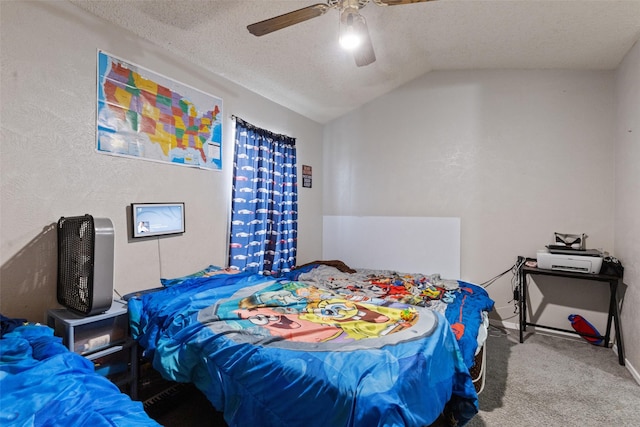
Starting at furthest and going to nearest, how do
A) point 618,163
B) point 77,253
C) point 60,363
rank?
point 618,163
point 77,253
point 60,363

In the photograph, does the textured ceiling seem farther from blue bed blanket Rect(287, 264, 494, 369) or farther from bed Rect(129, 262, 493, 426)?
blue bed blanket Rect(287, 264, 494, 369)

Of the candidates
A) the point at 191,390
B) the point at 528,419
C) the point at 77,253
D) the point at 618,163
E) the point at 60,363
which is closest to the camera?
the point at 60,363

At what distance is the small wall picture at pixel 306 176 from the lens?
3928 millimetres

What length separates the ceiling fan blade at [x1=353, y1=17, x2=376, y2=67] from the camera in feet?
5.47

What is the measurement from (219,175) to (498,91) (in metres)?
3.04

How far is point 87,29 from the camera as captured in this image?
1.92 metres

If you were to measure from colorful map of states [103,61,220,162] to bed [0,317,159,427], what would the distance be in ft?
4.90

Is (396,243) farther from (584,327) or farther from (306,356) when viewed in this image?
(306,356)

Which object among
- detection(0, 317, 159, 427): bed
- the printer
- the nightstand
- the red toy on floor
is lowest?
the red toy on floor

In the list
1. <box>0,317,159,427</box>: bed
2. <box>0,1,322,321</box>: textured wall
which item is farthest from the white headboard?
<box>0,317,159,427</box>: bed

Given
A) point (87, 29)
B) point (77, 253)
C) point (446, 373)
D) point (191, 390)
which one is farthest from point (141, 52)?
point (446, 373)

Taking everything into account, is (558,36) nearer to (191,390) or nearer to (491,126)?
(491,126)

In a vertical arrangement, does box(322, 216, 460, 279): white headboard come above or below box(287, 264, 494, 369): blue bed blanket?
above

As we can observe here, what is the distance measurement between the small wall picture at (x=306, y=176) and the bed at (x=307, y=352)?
6.20ft
